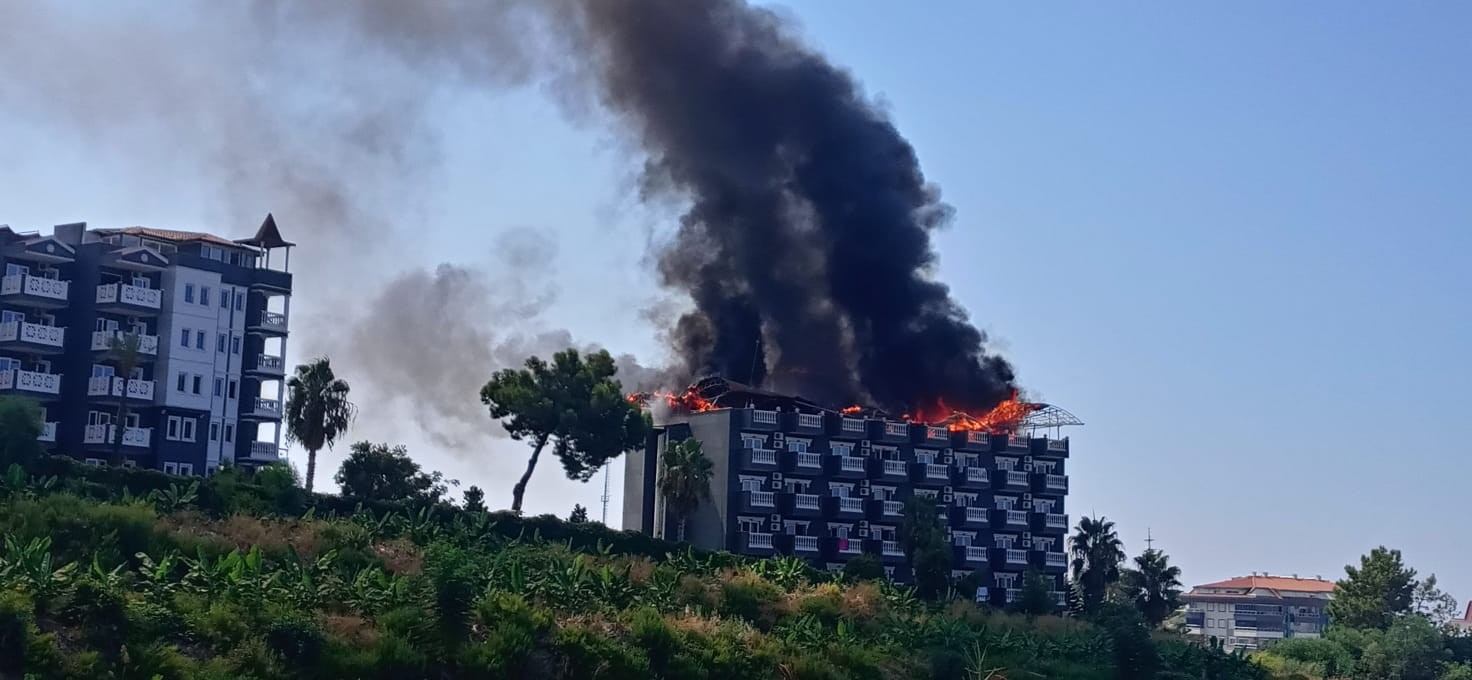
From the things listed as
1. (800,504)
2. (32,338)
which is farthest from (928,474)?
(32,338)

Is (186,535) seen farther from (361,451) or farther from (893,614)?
(361,451)

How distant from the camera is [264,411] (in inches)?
3964

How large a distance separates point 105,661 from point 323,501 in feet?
105

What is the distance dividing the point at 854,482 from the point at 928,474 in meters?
5.96

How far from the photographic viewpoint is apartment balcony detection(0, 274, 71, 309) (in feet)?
297

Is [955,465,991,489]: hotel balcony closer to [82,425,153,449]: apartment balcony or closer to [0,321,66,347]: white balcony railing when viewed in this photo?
[82,425,153,449]: apartment balcony

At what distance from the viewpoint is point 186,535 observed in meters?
55.8

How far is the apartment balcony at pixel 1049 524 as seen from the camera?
122 metres

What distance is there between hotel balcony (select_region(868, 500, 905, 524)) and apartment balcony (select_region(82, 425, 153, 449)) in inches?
1895

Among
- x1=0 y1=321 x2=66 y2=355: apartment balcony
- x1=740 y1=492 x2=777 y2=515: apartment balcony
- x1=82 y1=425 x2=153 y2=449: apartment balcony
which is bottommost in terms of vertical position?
x1=740 y1=492 x2=777 y2=515: apartment balcony

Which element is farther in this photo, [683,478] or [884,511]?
[884,511]

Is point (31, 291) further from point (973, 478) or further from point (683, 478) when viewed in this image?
point (973, 478)

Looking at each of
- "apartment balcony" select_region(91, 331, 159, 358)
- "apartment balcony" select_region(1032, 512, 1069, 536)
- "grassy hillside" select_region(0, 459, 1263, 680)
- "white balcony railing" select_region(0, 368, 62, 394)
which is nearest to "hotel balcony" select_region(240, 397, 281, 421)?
"apartment balcony" select_region(91, 331, 159, 358)

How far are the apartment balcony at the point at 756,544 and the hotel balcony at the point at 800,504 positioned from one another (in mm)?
2681
